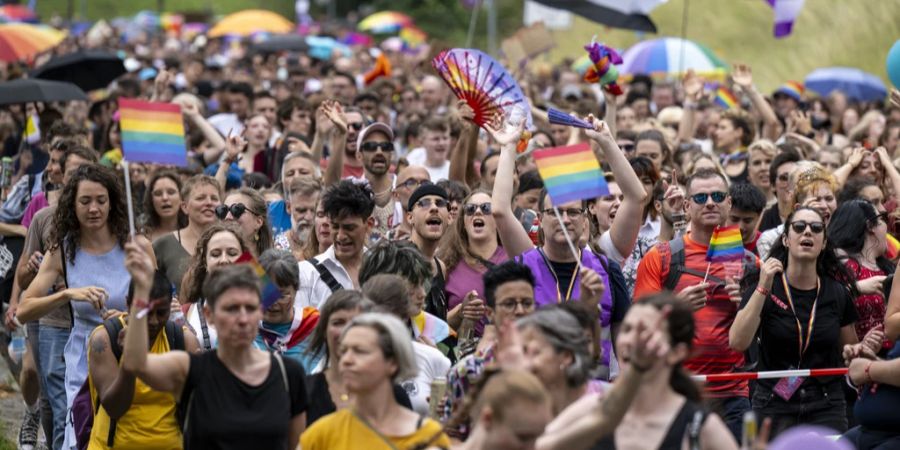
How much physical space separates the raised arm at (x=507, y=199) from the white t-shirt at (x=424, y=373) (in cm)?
117

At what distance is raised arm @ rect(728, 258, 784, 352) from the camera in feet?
26.8

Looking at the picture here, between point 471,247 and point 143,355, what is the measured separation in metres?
3.36

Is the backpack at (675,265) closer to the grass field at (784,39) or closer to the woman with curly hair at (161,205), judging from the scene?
the woman with curly hair at (161,205)

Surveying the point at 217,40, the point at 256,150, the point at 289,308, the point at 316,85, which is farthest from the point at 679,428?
the point at 217,40

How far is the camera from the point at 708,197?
28.8 feet

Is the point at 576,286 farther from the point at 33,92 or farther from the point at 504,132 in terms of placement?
the point at 33,92

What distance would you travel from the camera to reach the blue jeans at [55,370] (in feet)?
29.8

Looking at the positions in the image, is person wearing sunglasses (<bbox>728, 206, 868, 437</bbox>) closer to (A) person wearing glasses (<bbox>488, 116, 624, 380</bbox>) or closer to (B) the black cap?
(A) person wearing glasses (<bbox>488, 116, 624, 380</bbox>)

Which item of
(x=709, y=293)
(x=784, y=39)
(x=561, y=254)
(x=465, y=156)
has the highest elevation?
(x=784, y=39)

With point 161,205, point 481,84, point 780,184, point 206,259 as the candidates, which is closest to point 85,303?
point 206,259

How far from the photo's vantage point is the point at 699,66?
21297mm

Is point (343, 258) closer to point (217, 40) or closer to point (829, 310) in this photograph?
point (829, 310)

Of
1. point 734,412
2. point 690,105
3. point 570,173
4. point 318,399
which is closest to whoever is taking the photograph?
point 318,399

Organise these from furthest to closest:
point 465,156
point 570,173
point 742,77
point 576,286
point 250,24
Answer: point 250,24
point 742,77
point 465,156
point 576,286
point 570,173
